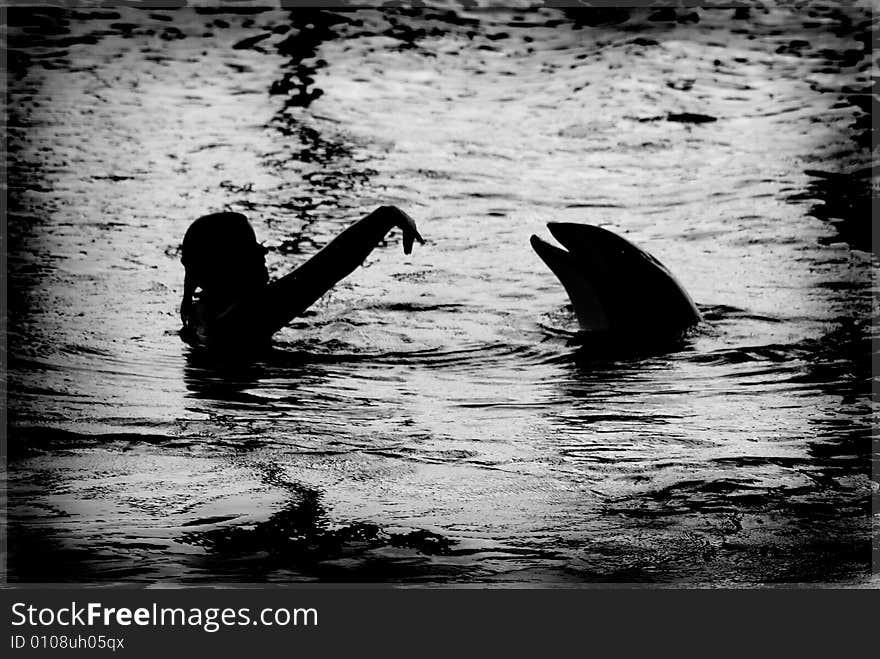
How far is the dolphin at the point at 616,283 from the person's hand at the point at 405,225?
102 cm

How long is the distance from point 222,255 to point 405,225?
3.54 feet

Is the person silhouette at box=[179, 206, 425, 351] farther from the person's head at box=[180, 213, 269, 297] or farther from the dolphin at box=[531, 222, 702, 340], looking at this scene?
the dolphin at box=[531, 222, 702, 340]

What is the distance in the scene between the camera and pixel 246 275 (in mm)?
6922

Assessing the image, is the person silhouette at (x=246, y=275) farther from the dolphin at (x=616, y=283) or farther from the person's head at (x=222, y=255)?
the dolphin at (x=616, y=283)

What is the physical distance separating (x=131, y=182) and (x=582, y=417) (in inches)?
246

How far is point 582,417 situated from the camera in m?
5.91

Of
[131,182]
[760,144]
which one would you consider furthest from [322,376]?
[760,144]

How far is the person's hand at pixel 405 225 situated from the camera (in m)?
6.35

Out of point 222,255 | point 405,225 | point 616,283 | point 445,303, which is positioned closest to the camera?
point 405,225

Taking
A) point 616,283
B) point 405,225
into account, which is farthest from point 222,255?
point 616,283

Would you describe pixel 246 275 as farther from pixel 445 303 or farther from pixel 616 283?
pixel 616 283

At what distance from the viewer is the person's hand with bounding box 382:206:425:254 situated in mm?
6353

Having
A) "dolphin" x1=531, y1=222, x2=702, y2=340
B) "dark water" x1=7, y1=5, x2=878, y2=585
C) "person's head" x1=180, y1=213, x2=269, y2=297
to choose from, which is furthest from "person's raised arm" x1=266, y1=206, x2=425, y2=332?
"dolphin" x1=531, y1=222, x2=702, y2=340

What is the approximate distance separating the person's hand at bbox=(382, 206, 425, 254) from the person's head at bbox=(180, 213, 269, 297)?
0.78m
